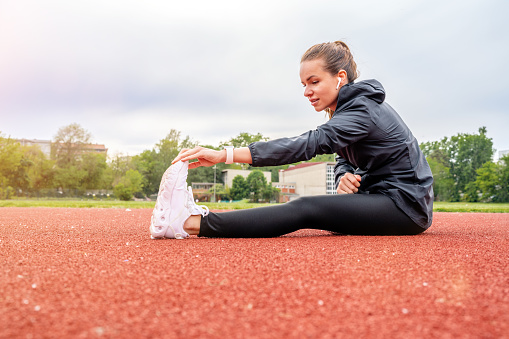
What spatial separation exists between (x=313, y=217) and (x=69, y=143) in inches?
1487

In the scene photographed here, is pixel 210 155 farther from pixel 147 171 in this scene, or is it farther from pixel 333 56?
pixel 147 171

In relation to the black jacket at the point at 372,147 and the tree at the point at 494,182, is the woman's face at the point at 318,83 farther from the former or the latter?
the tree at the point at 494,182

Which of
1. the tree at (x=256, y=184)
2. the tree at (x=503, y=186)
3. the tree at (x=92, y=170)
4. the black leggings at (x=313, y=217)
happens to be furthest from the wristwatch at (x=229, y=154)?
the tree at (x=503, y=186)

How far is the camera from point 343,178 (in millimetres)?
2811

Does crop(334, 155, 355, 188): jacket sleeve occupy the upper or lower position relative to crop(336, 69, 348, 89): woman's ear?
lower

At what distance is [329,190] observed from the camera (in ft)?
173

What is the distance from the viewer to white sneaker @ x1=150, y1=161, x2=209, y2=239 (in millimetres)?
2336

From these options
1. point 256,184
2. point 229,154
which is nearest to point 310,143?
point 229,154

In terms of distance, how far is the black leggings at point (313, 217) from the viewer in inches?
97.5

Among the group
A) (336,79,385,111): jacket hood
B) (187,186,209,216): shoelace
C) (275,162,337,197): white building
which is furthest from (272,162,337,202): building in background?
(187,186,209,216): shoelace

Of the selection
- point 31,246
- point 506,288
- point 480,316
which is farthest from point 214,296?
point 31,246

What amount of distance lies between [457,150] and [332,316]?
60243mm

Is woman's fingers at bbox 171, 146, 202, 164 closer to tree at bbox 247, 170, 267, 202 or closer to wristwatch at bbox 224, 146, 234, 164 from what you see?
wristwatch at bbox 224, 146, 234, 164

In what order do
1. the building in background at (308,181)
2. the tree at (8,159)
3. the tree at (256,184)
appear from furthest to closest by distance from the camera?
the building in background at (308,181) < the tree at (256,184) < the tree at (8,159)
